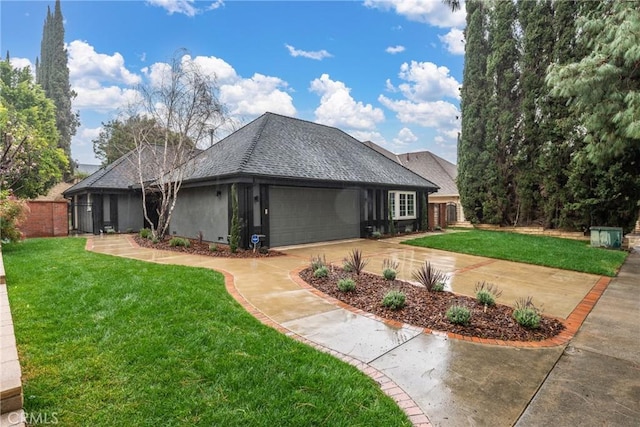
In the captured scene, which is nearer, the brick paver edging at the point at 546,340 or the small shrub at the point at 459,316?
the brick paver edging at the point at 546,340

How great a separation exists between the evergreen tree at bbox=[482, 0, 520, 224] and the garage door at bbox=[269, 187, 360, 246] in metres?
9.03

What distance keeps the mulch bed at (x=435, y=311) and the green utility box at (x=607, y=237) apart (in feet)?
34.5

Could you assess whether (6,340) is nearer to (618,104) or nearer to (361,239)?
(618,104)

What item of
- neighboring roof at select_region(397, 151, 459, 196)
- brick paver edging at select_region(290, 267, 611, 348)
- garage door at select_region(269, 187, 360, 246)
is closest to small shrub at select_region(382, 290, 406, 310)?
brick paver edging at select_region(290, 267, 611, 348)

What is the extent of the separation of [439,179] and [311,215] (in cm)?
1875

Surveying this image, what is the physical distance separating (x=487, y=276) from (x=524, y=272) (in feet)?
4.06

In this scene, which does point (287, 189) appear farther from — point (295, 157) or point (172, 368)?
point (172, 368)

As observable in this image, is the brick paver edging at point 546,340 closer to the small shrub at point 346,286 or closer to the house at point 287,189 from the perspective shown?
the small shrub at point 346,286

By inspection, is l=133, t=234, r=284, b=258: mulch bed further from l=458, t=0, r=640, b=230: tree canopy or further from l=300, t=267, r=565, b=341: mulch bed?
l=458, t=0, r=640, b=230: tree canopy

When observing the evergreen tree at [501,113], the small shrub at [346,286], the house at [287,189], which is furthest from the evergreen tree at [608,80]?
the evergreen tree at [501,113]

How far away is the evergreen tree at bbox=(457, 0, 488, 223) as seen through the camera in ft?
61.8

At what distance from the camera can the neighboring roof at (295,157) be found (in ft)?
38.2

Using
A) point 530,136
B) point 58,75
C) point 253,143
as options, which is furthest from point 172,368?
point 58,75

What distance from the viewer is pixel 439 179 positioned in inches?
1117
